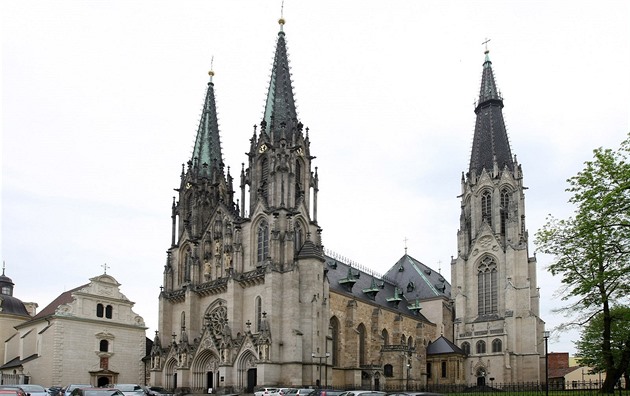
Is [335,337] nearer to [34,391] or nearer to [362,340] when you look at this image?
[362,340]

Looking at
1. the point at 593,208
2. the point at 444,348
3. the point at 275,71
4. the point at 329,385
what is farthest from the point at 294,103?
the point at 593,208

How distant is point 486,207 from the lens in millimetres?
85062

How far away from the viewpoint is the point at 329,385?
193 feet

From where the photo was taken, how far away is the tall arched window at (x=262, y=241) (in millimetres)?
62156

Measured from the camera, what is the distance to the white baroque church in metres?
58.5

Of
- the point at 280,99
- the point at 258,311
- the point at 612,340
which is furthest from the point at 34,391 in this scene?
the point at 612,340

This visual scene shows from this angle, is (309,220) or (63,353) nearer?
(309,220)

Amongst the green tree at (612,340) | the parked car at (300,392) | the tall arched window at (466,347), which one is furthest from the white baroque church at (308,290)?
the green tree at (612,340)

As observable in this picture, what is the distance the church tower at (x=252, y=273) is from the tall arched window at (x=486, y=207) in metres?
28.0

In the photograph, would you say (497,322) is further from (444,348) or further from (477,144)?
(477,144)

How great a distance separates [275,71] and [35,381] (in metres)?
Answer: 41.8

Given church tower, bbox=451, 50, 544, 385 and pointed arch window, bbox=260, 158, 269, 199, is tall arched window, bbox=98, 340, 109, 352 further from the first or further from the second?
church tower, bbox=451, 50, 544, 385

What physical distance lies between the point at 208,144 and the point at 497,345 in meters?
40.7

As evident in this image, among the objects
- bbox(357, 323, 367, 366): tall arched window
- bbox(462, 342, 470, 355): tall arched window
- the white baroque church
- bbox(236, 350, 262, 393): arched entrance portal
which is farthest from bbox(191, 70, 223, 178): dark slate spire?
bbox(462, 342, 470, 355): tall arched window
